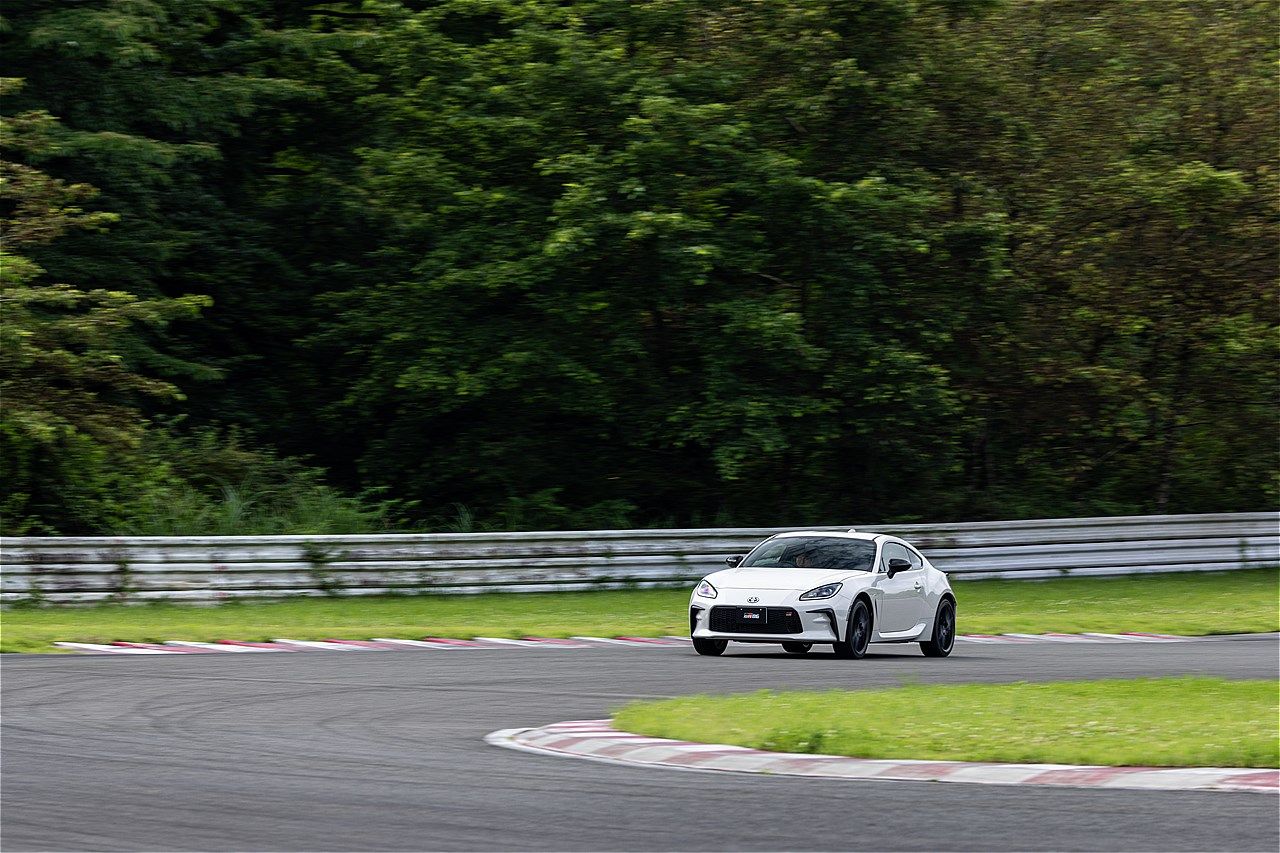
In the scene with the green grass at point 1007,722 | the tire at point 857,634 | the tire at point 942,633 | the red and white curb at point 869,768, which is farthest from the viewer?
the tire at point 942,633

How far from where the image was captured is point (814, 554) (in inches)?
736

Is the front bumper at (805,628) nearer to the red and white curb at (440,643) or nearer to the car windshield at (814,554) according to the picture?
the car windshield at (814,554)

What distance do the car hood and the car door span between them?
0.60m

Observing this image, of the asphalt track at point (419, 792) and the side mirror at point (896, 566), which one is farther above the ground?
the side mirror at point (896, 566)

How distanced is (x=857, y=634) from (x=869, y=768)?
8233 millimetres

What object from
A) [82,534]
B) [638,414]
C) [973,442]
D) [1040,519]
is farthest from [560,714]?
[973,442]

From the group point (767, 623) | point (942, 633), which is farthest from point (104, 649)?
point (942, 633)

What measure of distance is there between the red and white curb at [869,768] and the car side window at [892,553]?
26.8 feet

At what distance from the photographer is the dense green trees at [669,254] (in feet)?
90.6

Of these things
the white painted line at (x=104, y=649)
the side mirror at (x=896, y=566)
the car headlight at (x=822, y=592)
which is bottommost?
the white painted line at (x=104, y=649)

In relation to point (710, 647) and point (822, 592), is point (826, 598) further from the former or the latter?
point (710, 647)

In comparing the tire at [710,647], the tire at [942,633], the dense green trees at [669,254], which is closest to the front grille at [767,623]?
the tire at [710,647]

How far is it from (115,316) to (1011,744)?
18048 millimetres

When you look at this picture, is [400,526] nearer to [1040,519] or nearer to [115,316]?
[115,316]
